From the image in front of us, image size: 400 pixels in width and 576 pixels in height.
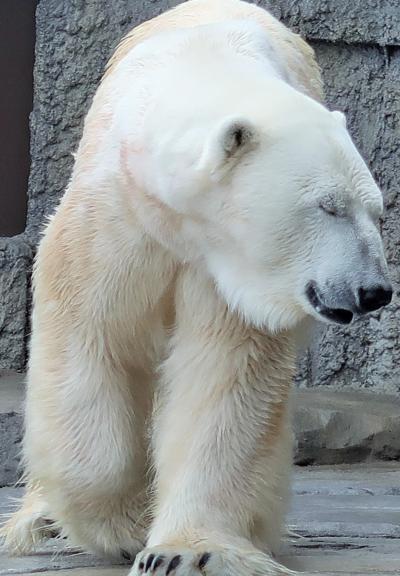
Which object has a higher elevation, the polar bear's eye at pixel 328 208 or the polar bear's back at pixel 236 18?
the polar bear's back at pixel 236 18

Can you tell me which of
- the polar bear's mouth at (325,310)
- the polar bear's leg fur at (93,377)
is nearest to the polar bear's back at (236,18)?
the polar bear's leg fur at (93,377)

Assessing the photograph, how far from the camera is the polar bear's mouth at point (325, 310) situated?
1.59 m

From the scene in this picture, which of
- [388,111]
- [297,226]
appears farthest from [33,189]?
[297,226]

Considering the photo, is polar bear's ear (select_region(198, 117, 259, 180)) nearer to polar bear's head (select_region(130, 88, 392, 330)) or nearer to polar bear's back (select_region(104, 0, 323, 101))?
polar bear's head (select_region(130, 88, 392, 330))

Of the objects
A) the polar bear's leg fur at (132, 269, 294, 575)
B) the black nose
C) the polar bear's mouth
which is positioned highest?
the black nose

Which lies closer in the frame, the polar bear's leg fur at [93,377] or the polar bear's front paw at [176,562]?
the polar bear's front paw at [176,562]

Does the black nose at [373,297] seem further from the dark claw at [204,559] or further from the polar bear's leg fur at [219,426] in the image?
the dark claw at [204,559]

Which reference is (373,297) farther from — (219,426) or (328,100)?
(328,100)

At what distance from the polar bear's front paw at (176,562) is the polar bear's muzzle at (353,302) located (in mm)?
368

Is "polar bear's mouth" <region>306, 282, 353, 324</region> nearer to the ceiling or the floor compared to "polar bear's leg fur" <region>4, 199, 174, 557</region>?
nearer to the ceiling

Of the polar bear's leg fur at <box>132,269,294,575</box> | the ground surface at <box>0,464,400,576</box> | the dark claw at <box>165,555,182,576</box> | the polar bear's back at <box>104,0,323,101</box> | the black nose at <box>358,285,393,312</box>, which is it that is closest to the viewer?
the black nose at <box>358,285,393,312</box>


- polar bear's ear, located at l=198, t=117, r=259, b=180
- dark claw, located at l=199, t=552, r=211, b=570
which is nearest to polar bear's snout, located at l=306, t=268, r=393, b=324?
polar bear's ear, located at l=198, t=117, r=259, b=180

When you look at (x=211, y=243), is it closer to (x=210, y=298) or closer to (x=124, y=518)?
(x=210, y=298)

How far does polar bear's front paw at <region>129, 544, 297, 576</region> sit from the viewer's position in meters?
1.70
